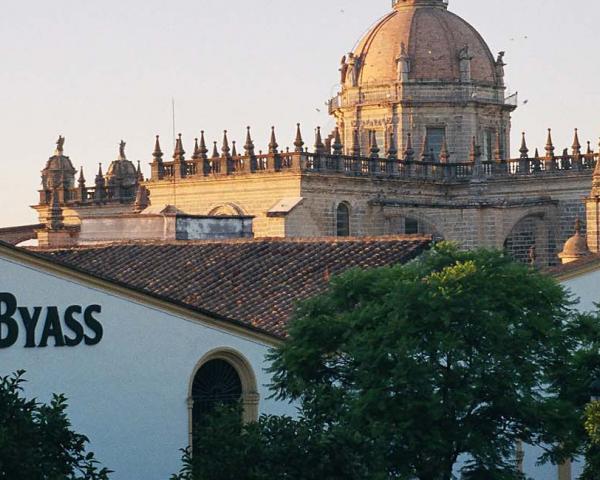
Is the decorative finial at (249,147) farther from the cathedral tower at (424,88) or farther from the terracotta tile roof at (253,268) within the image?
the terracotta tile roof at (253,268)

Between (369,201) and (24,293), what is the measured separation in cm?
5451

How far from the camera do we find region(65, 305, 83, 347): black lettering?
32031 mm

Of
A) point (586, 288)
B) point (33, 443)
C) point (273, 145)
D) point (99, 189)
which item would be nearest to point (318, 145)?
point (273, 145)

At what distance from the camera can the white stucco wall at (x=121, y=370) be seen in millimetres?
31641

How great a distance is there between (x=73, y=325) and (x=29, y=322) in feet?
2.74

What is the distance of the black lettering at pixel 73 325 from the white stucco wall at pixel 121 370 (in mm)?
90

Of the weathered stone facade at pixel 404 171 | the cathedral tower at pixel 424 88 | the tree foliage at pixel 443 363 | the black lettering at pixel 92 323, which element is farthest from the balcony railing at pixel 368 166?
the black lettering at pixel 92 323

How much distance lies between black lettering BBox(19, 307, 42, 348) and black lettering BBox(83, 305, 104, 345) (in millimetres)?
941

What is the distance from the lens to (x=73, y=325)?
32125 millimetres

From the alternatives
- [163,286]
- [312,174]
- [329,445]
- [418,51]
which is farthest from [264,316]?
[418,51]

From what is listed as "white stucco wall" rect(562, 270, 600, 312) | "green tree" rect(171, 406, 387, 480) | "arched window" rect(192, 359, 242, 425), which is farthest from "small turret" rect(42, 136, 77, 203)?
"green tree" rect(171, 406, 387, 480)

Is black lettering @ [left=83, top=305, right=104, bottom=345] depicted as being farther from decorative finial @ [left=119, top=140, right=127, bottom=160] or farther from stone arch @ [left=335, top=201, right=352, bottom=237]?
decorative finial @ [left=119, top=140, right=127, bottom=160]

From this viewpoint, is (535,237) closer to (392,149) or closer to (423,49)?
(392,149)

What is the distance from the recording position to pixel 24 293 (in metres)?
31.5
